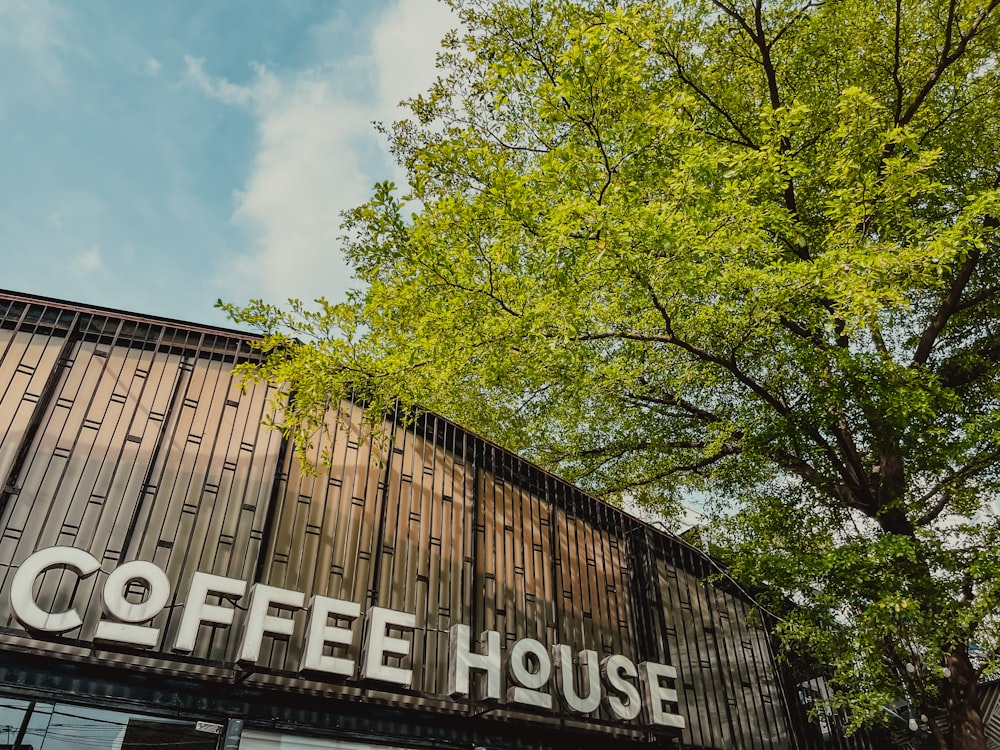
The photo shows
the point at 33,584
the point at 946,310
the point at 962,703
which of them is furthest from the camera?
the point at 946,310

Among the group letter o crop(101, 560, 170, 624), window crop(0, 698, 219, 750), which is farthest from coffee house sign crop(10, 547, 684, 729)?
window crop(0, 698, 219, 750)

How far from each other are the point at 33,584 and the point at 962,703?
11084 millimetres

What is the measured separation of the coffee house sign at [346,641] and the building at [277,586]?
0.9 inches

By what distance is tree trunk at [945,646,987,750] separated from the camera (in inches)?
341

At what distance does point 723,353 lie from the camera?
9.91 meters

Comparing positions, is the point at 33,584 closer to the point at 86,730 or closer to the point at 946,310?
the point at 86,730

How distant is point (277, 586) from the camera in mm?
6949

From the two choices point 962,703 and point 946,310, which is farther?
point 946,310

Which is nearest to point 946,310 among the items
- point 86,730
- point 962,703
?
point 962,703

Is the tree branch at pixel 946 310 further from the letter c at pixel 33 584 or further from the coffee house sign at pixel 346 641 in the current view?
the letter c at pixel 33 584

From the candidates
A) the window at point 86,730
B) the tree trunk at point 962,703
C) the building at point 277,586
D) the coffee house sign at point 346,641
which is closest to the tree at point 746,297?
the tree trunk at point 962,703

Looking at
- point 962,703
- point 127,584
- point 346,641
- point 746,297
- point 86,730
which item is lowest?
point 86,730

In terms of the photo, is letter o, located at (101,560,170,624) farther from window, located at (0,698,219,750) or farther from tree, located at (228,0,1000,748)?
tree, located at (228,0,1000,748)

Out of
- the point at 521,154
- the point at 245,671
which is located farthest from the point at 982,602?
the point at 521,154
